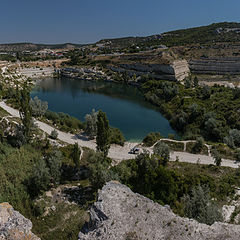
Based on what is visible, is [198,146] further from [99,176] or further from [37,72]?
[37,72]

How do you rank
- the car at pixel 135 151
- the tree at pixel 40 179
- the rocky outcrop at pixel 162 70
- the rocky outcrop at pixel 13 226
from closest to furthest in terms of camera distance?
the rocky outcrop at pixel 13 226 < the tree at pixel 40 179 < the car at pixel 135 151 < the rocky outcrop at pixel 162 70

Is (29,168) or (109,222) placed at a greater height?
(109,222)

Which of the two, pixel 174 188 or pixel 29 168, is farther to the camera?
pixel 29 168

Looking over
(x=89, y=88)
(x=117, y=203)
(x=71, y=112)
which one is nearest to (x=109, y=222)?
(x=117, y=203)

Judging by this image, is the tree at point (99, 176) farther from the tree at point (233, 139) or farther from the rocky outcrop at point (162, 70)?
the rocky outcrop at point (162, 70)

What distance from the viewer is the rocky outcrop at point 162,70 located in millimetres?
77750

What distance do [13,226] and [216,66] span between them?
93.5 metres

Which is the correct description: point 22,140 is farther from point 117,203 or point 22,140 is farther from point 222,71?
point 222,71

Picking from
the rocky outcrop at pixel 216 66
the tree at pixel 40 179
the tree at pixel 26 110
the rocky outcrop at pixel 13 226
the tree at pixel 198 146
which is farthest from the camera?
the rocky outcrop at pixel 216 66

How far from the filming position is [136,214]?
31.9ft

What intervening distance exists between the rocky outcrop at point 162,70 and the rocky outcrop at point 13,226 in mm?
73586

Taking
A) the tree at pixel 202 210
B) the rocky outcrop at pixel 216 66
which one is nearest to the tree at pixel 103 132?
the tree at pixel 202 210

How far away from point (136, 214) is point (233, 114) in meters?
36.6

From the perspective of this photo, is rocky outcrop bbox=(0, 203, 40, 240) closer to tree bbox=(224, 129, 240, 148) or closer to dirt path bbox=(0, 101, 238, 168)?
dirt path bbox=(0, 101, 238, 168)
